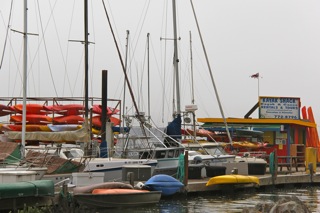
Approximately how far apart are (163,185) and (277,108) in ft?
87.8

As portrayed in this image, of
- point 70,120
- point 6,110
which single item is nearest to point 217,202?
point 70,120

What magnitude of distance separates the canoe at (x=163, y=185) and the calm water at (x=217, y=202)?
0.56 meters

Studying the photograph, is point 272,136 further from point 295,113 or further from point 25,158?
point 25,158

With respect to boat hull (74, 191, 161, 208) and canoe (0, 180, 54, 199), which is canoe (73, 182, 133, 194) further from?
canoe (0, 180, 54, 199)

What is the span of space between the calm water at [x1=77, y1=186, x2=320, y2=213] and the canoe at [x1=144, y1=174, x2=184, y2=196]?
1.83 ft

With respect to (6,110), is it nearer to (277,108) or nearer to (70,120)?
(70,120)

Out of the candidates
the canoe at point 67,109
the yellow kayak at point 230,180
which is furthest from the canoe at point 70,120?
the yellow kayak at point 230,180

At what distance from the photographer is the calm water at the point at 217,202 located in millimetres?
25406

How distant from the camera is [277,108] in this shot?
169ft

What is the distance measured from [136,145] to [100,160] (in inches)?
218

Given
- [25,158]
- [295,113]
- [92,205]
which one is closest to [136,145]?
[25,158]

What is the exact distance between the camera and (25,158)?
26.5m

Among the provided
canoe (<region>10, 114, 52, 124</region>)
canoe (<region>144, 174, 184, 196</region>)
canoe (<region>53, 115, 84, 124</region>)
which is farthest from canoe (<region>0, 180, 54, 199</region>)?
canoe (<region>10, 114, 52, 124</region>)

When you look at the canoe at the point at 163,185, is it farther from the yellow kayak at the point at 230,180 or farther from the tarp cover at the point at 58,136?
the tarp cover at the point at 58,136
